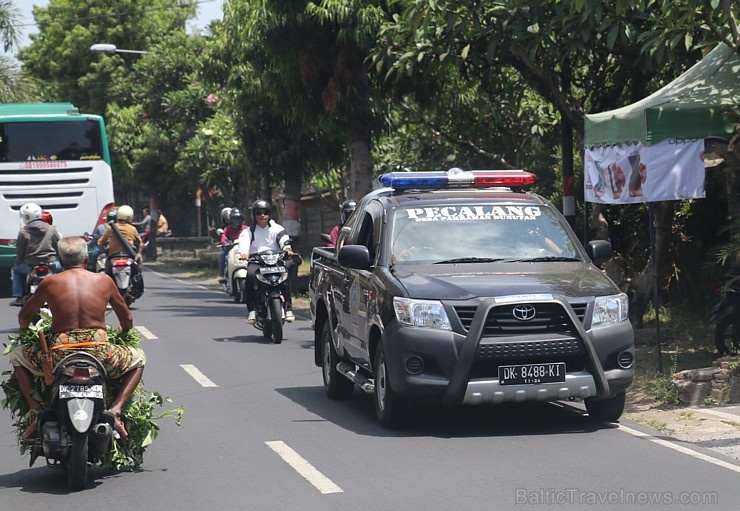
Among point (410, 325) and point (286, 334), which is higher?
point (410, 325)

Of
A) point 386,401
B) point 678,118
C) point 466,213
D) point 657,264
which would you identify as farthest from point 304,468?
point 657,264

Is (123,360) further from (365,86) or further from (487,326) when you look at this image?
(365,86)

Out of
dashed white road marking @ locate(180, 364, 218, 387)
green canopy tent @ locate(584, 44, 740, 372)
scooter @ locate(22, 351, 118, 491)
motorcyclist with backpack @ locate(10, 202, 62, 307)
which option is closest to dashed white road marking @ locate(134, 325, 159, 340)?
motorcyclist with backpack @ locate(10, 202, 62, 307)

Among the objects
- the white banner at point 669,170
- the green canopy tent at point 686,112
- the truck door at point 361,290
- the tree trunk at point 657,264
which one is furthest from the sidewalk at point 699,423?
the tree trunk at point 657,264

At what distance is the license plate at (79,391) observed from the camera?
7.87 metres

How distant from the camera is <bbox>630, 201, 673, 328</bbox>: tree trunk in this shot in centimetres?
1529

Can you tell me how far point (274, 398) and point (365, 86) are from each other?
11.1m

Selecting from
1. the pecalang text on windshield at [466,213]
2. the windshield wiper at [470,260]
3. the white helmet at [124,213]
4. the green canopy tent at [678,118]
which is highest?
the green canopy tent at [678,118]

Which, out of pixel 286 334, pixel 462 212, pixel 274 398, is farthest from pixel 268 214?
pixel 462 212

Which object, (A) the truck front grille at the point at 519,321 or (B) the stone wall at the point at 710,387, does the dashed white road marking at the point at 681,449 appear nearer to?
(A) the truck front grille at the point at 519,321

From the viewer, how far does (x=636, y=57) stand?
15.9 m

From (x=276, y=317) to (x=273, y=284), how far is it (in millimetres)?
471

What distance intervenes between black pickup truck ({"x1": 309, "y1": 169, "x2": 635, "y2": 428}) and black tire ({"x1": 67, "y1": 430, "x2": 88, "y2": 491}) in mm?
2550

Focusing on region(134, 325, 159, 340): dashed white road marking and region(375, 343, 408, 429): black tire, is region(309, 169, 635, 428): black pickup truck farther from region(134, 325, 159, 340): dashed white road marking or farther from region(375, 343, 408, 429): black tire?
region(134, 325, 159, 340): dashed white road marking
